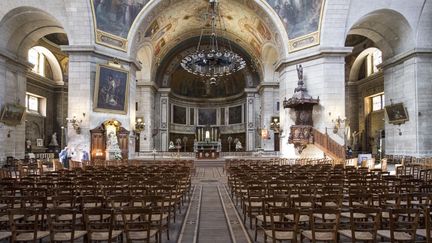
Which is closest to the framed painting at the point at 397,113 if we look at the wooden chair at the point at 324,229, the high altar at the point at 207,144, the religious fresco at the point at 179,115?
the high altar at the point at 207,144

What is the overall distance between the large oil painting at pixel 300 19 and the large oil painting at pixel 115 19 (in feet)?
34.2

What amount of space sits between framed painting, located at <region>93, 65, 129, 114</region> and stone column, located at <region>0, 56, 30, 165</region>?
20.9 ft

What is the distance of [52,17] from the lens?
26.0 m

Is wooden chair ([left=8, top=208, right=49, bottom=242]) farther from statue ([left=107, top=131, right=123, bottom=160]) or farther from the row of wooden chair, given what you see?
statue ([left=107, top=131, right=123, bottom=160])

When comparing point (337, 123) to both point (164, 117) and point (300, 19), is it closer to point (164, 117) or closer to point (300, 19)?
Answer: point (300, 19)

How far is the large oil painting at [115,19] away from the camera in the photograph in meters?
26.1

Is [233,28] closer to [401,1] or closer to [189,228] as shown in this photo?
[401,1]

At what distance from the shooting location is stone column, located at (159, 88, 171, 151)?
43.8m

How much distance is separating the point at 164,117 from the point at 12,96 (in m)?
19.2

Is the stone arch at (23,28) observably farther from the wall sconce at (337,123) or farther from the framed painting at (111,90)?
the wall sconce at (337,123)

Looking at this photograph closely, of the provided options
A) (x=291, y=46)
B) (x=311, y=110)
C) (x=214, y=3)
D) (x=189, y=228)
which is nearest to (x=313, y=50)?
(x=291, y=46)

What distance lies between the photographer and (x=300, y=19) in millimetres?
27484

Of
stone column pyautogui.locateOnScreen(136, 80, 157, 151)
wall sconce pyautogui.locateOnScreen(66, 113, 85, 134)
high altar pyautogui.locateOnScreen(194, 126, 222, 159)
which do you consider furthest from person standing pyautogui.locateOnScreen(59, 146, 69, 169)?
stone column pyautogui.locateOnScreen(136, 80, 157, 151)

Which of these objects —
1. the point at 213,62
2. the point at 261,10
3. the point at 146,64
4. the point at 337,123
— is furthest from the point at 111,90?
the point at 337,123
